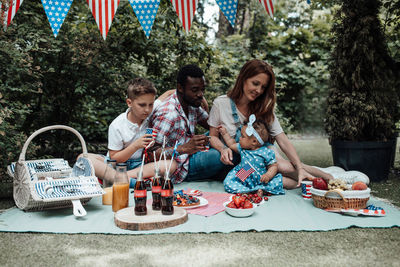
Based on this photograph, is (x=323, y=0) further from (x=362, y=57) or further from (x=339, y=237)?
(x=339, y=237)

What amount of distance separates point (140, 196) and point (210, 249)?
0.63 m

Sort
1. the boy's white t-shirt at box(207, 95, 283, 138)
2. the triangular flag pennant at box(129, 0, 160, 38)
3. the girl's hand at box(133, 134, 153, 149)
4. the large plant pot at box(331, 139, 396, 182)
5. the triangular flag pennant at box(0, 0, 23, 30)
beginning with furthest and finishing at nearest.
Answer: the large plant pot at box(331, 139, 396, 182) → the boy's white t-shirt at box(207, 95, 283, 138) → the triangular flag pennant at box(129, 0, 160, 38) → the girl's hand at box(133, 134, 153, 149) → the triangular flag pennant at box(0, 0, 23, 30)

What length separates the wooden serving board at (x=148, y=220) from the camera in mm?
2254

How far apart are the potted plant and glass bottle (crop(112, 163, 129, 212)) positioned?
267 cm

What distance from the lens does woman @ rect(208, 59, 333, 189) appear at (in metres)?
3.50

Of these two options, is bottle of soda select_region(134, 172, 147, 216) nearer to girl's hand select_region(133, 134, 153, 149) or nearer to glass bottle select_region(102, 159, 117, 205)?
glass bottle select_region(102, 159, 117, 205)

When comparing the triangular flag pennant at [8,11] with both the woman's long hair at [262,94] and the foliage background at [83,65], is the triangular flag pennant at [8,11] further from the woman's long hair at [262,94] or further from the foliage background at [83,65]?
the woman's long hair at [262,94]

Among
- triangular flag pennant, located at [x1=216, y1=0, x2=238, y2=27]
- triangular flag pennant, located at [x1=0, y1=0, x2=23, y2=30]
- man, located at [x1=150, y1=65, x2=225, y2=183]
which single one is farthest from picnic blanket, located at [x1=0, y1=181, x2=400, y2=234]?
triangular flag pennant, located at [x1=216, y1=0, x2=238, y2=27]

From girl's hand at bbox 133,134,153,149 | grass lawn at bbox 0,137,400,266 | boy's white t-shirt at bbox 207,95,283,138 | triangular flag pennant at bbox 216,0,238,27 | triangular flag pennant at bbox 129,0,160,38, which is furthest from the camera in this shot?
boy's white t-shirt at bbox 207,95,283,138

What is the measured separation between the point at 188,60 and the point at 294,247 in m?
3.45

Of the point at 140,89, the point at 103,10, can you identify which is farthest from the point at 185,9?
the point at 140,89

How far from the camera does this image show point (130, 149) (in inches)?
126

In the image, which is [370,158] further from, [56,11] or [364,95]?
Result: [56,11]

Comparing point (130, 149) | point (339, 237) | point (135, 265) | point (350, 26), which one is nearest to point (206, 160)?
point (130, 149)
